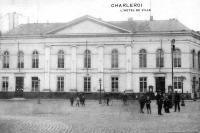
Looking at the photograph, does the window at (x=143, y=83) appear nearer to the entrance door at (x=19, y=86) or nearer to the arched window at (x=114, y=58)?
the arched window at (x=114, y=58)

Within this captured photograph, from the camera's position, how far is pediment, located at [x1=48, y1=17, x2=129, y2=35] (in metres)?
51.9

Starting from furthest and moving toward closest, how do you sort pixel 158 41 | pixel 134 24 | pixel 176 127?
pixel 134 24, pixel 158 41, pixel 176 127

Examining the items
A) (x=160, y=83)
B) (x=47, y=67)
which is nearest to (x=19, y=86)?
(x=47, y=67)

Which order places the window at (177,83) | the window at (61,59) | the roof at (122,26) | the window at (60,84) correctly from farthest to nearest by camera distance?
the window at (60,84)
the window at (61,59)
the roof at (122,26)
the window at (177,83)

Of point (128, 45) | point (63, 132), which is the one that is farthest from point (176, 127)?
point (128, 45)

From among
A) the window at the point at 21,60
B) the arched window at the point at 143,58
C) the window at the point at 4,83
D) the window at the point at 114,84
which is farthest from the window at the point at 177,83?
the window at the point at 4,83

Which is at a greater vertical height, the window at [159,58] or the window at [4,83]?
the window at [159,58]

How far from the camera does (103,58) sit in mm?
52188

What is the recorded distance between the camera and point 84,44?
52250mm

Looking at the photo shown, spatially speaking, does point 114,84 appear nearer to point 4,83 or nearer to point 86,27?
point 86,27

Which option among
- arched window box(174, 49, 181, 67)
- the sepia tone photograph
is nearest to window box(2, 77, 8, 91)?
the sepia tone photograph

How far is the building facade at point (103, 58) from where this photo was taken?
2015 inches

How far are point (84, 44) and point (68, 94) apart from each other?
673 cm

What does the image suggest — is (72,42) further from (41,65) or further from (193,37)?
(193,37)
